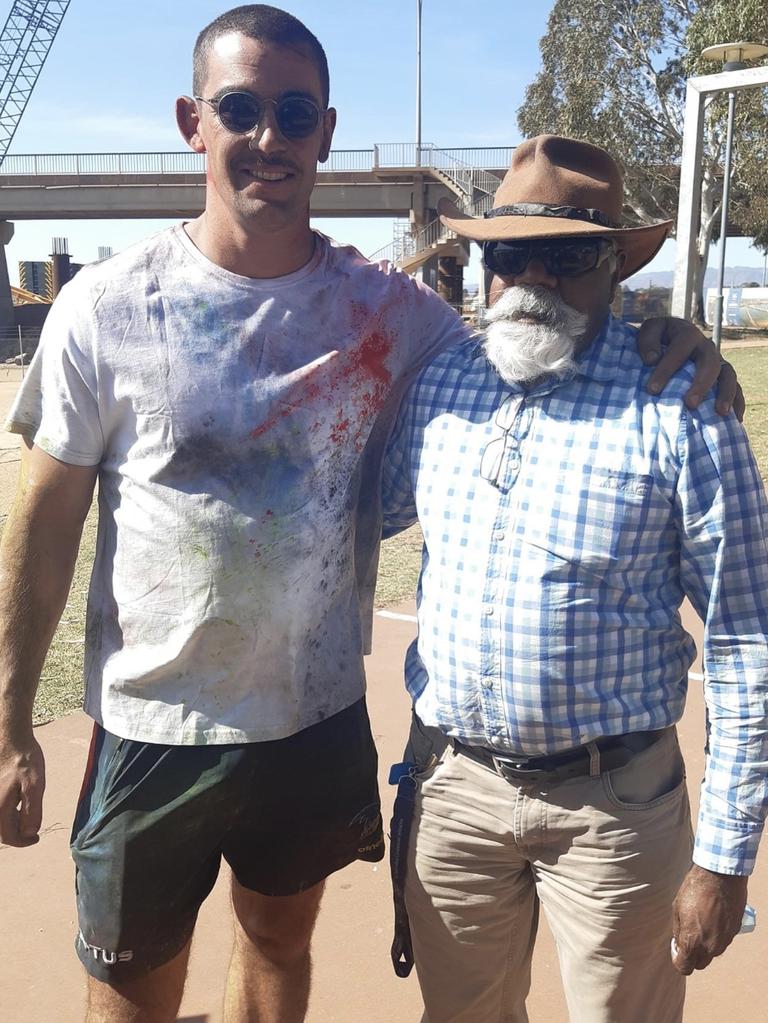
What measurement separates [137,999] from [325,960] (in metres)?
0.80

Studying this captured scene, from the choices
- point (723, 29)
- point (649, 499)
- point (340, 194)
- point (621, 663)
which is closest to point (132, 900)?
point (621, 663)

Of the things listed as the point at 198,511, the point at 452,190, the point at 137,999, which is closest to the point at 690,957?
the point at 137,999

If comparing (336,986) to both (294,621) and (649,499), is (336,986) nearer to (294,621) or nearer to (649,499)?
(294,621)

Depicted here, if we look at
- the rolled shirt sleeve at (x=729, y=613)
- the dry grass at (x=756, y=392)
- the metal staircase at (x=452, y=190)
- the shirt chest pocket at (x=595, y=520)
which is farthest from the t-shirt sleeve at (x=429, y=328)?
the metal staircase at (x=452, y=190)

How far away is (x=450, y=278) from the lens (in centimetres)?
3897

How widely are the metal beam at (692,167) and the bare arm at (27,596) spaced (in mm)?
9069

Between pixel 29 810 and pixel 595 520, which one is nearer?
pixel 595 520

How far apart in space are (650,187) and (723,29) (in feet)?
50.3

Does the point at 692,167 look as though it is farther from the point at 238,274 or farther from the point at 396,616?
the point at 238,274

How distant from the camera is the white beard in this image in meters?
2.17

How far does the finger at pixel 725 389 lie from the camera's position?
2.02 m

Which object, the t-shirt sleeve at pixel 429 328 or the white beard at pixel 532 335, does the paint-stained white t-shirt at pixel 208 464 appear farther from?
the white beard at pixel 532 335

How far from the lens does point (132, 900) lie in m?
2.28

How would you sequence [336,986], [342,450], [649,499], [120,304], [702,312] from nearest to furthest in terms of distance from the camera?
[649,499] → [120,304] → [342,450] → [336,986] → [702,312]
